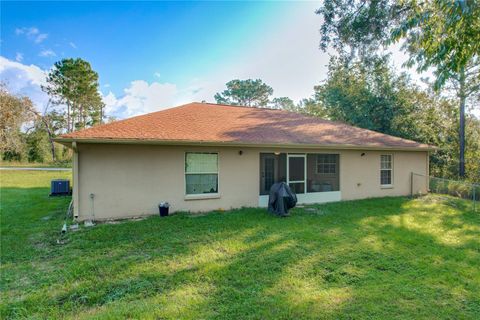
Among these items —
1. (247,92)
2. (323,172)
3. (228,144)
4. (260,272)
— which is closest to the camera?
(260,272)

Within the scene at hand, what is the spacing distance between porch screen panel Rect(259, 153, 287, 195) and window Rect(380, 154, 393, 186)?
493 cm

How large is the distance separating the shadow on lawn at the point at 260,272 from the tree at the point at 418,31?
11.5ft

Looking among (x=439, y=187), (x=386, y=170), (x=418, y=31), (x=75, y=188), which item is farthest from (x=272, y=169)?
(x=439, y=187)

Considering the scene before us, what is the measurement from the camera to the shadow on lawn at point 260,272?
126 inches

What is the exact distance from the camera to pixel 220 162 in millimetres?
8367

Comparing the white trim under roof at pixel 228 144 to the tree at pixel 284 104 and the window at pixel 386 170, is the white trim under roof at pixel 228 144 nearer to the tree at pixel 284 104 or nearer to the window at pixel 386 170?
the window at pixel 386 170

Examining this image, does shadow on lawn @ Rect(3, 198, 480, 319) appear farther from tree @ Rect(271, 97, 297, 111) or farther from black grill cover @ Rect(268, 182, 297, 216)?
tree @ Rect(271, 97, 297, 111)

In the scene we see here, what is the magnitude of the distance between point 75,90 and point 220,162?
3117cm

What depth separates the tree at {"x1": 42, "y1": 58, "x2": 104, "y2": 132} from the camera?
1172 inches


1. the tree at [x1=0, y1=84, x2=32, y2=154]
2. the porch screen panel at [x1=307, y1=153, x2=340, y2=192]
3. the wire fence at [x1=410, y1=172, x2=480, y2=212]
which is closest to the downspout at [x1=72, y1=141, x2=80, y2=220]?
the porch screen panel at [x1=307, y1=153, x2=340, y2=192]

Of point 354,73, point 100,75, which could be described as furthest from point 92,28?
point 100,75

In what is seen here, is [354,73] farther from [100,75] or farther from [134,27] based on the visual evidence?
[100,75]

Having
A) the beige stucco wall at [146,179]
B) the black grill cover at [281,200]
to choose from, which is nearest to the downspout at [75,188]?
the beige stucco wall at [146,179]

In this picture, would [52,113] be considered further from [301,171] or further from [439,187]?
[439,187]
